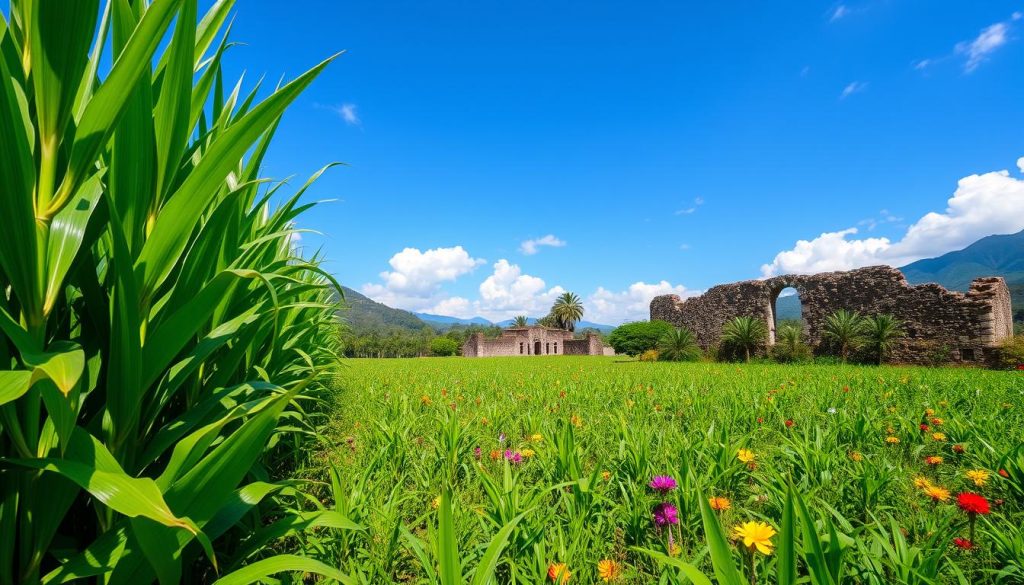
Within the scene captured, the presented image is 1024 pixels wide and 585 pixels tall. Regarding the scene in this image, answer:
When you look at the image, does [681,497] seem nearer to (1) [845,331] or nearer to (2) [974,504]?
(2) [974,504]

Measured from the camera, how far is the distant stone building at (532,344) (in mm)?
33188

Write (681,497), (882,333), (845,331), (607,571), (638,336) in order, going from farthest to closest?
(638,336)
(845,331)
(882,333)
(681,497)
(607,571)

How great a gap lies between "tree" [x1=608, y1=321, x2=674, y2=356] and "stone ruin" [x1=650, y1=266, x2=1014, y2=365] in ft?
11.2

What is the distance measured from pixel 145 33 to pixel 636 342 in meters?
18.4

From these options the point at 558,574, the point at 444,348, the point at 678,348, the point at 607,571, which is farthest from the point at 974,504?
the point at 444,348

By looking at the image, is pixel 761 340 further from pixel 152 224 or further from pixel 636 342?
pixel 152 224

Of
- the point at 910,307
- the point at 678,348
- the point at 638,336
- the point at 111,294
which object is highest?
the point at 910,307

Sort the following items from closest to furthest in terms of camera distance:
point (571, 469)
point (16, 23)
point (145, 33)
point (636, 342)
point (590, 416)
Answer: point (145, 33)
point (16, 23)
point (571, 469)
point (590, 416)
point (636, 342)

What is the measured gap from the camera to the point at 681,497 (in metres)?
1.40

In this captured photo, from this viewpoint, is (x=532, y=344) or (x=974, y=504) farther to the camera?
(x=532, y=344)

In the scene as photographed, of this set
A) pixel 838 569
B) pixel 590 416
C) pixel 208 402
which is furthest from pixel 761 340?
pixel 208 402

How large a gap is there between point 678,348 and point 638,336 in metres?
3.99

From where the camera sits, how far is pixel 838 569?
91 centimetres

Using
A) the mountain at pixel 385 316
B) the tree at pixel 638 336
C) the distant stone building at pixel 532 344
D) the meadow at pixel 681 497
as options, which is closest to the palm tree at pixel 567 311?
the distant stone building at pixel 532 344
